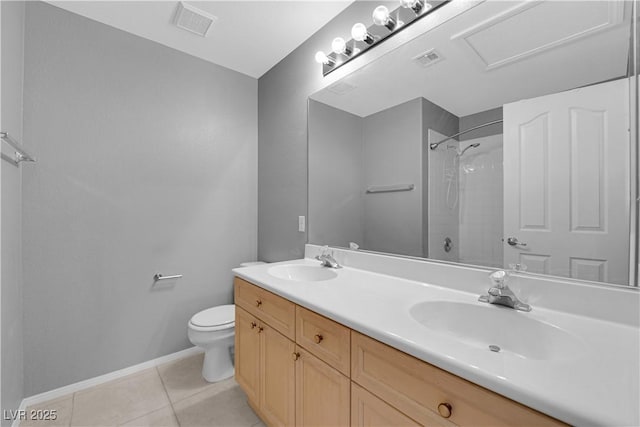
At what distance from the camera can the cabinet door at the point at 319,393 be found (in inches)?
33.7

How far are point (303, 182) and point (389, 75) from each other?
3.01 feet

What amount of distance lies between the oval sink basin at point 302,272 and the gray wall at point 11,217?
1327 millimetres

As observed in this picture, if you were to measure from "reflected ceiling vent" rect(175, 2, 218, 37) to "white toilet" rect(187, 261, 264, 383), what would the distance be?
6.79 feet

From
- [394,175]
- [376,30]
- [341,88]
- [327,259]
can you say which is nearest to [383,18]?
[376,30]

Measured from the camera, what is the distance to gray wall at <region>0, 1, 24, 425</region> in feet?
4.14

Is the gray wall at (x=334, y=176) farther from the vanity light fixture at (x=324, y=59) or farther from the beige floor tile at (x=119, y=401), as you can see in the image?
the beige floor tile at (x=119, y=401)

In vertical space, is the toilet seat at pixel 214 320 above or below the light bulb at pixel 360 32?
below

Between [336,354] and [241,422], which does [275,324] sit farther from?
[241,422]

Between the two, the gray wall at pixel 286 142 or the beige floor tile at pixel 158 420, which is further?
the gray wall at pixel 286 142

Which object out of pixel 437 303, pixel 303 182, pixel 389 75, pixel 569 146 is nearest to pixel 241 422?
pixel 437 303

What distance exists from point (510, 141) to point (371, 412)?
1.07 metres

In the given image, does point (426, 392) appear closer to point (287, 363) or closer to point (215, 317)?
point (287, 363)

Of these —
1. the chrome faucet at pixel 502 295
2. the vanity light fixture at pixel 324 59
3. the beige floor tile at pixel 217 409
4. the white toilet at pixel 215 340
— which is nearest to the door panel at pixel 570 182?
the chrome faucet at pixel 502 295

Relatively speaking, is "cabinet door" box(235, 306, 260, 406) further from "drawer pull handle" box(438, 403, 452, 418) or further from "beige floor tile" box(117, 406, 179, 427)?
"drawer pull handle" box(438, 403, 452, 418)
